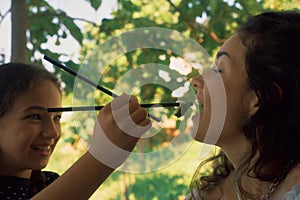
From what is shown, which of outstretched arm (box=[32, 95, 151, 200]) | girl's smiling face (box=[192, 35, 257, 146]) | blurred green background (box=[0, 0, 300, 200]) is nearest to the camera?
outstretched arm (box=[32, 95, 151, 200])

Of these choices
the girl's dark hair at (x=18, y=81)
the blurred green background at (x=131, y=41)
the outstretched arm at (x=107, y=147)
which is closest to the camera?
the outstretched arm at (x=107, y=147)

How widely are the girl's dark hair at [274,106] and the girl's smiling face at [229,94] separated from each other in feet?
0.04

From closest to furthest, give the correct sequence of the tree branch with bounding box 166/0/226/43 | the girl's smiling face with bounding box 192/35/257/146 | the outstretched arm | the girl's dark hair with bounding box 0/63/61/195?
the outstretched arm, the girl's smiling face with bounding box 192/35/257/146, the girl's dark hair with bounding box 0/63/61/195, the tree branch with bounding box 166/0/226/43

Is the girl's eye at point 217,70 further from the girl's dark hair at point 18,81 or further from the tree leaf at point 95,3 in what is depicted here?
the tree leaf at point 95,3

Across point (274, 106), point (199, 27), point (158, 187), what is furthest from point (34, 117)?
point (158, 187)

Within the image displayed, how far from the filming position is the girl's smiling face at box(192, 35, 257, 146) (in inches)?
32.4

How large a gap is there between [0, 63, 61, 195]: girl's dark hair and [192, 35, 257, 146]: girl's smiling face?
29 centimetres

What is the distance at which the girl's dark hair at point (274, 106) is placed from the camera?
826mm

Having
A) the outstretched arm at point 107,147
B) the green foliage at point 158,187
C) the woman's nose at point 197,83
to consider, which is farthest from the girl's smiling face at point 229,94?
the green foliage at point 158,187

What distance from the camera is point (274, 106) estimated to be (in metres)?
0.83

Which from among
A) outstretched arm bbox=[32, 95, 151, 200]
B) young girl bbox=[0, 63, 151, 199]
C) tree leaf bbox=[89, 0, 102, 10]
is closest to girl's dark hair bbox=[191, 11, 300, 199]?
outstretched arm bbox=[32, 95, 151, 200]

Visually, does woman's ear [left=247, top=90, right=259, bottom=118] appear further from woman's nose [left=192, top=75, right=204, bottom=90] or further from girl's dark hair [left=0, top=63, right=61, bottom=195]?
girl's dark hair [left=0, top=63, right=61, bottom=195]

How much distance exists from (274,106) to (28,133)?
410 millimetres

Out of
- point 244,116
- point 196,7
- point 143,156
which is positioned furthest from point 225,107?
point 196,7
